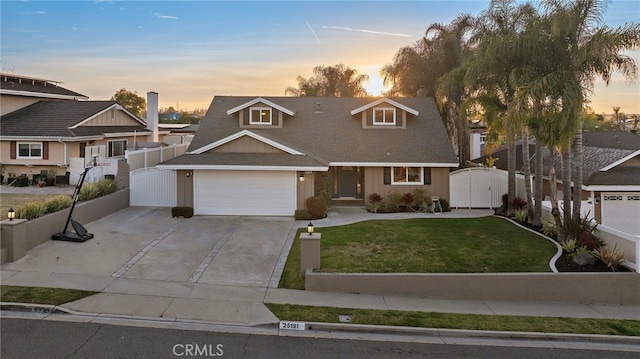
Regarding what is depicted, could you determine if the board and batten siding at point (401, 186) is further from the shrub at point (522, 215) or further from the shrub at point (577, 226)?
the shrub at point (577, 226)

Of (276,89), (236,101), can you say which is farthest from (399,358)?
(276,89)

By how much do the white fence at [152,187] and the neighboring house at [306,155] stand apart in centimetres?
149

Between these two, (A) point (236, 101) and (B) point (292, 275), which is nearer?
(B) point (292, 275)

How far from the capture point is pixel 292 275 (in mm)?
12344

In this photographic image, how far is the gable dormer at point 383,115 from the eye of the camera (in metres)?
25.5

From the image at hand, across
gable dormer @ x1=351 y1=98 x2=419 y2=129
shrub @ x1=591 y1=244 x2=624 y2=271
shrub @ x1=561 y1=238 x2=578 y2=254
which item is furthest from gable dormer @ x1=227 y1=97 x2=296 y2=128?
shrub @ x1=591 y1=244 x2=624 y2=271

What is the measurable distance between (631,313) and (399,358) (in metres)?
7.11

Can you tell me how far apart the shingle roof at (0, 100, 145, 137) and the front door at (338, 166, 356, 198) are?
15600mm

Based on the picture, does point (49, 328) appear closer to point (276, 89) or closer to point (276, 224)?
point (276, 224)

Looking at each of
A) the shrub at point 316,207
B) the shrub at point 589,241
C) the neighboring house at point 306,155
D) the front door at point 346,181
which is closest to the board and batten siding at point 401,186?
the neighboring house at point 306,155

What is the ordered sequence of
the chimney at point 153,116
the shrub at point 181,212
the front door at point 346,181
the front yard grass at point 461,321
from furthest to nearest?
the chimney at point 153,116 < the front door at point 346,181 < the shrub at point 181,212 < the front yard grass at point 461,321

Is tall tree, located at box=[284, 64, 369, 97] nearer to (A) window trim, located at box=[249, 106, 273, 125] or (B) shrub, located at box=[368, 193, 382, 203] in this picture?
(A) window trim, located at box=[249, 106, 273, 125]

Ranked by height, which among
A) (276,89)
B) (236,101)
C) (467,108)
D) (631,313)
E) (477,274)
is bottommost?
(631,313)

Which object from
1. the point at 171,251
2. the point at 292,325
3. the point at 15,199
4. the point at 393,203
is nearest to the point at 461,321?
the point at 292,325
